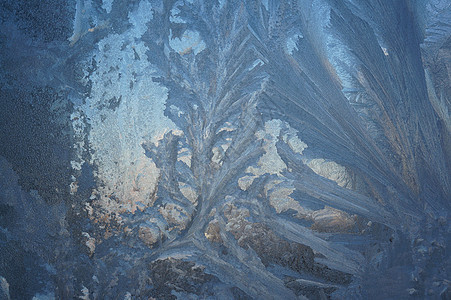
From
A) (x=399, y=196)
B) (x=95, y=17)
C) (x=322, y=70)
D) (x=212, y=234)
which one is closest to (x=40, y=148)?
(x=95, y=17)

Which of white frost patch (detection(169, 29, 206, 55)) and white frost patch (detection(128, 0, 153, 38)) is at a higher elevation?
white frost patch (detection(128, 0, 153, 38))

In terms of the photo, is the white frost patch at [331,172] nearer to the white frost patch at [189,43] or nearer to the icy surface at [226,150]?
the icy surface at [226,150]

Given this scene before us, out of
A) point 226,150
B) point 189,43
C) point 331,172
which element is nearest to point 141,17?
point 189,43

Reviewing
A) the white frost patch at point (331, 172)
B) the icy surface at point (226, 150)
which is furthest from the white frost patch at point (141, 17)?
the white frost patch at point (331, 172)

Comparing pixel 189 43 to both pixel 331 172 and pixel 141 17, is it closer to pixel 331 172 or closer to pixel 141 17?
pixel 141 17

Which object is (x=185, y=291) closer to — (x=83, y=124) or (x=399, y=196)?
(x=83, y=124)

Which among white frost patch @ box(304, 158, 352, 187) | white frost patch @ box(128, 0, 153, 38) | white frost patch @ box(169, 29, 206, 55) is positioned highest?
white frost patch @ box(128, 0, 153, 38)

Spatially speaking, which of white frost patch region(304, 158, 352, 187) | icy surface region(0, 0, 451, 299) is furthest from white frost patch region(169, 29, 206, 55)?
white frost patch region(304, 158, 352, 187)

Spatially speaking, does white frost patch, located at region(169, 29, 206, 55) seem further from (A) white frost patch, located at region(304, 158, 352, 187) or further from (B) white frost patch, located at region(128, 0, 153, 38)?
(A) white frost patch, located at region(304, 158, 352, 187)
